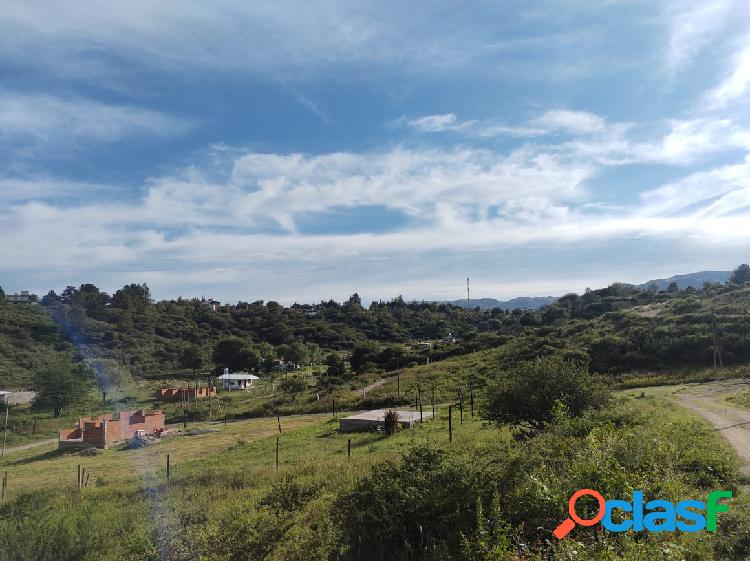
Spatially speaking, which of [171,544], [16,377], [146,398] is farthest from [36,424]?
[171,544]

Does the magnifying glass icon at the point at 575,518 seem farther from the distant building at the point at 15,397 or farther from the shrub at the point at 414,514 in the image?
the distant building at the point at 15,397

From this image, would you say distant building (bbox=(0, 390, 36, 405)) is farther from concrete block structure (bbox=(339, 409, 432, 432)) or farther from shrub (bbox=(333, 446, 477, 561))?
shrub (bbox=(333, 446, 477, 561))

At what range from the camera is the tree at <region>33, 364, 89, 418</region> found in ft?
149

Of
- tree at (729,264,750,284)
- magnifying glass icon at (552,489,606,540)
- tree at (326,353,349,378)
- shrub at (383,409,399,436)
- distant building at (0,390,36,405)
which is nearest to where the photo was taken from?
magnifying glass icon at (552,489,606,540)

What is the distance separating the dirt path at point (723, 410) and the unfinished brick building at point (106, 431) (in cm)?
3222

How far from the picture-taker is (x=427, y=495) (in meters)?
7.71

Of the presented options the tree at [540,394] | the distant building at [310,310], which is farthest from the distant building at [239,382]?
the distant building at [310,310]

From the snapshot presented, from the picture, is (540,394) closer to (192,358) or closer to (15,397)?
(15,397)

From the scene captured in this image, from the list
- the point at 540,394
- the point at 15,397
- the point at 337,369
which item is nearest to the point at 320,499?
the point at 540,394

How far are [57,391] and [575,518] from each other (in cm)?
5171

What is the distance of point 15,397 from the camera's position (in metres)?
51.2

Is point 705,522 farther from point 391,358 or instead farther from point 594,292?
point 594,292

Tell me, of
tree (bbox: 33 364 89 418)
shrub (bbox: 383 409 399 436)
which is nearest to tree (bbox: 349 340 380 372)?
tree (bbox: 33 364 89 418)

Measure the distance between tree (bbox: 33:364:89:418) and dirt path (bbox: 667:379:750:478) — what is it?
5005cm
